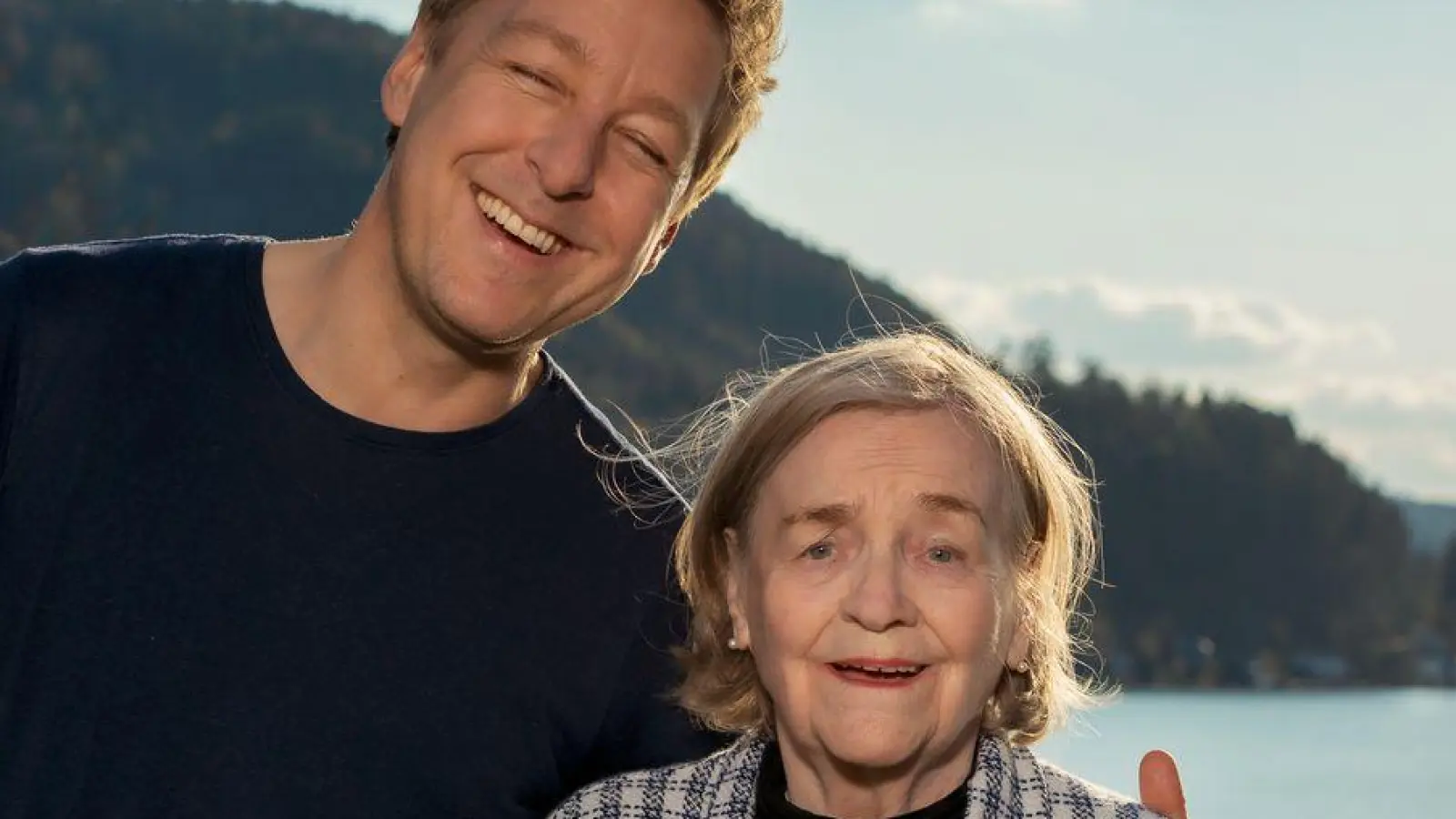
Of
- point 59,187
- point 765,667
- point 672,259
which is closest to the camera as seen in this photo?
point 765,667

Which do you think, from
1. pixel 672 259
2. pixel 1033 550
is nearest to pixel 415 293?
pixel 1033 550

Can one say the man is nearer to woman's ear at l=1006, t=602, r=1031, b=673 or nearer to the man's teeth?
the man's teeth

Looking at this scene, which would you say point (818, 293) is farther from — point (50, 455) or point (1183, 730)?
point (50, 455)

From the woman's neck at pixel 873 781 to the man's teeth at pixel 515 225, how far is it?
0.76 m

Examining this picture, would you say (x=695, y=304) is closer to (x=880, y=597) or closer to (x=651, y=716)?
(x=651, y=716)

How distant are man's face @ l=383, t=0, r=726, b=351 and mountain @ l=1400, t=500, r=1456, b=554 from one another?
78.1m

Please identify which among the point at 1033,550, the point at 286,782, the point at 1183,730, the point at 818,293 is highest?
the point at 818,293

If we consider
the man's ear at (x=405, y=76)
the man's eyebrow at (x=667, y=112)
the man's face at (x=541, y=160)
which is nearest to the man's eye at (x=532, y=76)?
the man's face at (x=541, y=160)

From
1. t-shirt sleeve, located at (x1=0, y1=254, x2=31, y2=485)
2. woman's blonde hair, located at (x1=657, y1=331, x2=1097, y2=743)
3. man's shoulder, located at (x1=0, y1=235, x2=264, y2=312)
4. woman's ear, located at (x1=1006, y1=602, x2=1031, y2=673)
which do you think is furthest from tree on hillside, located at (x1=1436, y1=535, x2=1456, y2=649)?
t-shirt sleeve, located at (x1=0, y1=254, x2=31, y2=485)

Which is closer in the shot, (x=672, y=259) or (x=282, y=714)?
(x=282, y=714)

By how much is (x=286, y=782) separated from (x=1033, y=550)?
3.55 ft

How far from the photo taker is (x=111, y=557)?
2.60 m

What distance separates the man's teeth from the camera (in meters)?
2.67

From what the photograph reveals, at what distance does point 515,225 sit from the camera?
2.67 m
